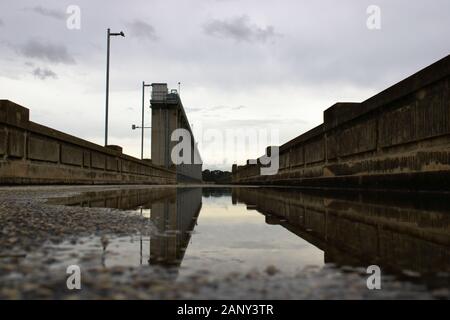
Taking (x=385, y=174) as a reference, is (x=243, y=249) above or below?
below

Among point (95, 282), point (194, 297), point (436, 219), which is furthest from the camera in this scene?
point (436, 219)

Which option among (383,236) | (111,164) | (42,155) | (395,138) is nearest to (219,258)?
(383,236)

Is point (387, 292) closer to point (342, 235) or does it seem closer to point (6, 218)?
point (342, 235)

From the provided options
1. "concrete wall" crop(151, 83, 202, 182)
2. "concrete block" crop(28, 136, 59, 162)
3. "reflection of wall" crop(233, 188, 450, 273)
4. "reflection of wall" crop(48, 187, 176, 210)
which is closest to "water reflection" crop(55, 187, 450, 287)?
"reflection of wall" crop(233, 188, 450, 273)

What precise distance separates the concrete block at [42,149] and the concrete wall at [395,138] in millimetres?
8785

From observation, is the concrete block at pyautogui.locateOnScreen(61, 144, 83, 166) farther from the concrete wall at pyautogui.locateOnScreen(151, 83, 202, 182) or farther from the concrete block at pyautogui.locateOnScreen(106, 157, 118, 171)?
the concrete wall at pyautogui.locateOnScreen(151, 83, 202, 182)

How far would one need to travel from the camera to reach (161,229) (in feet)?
12.8

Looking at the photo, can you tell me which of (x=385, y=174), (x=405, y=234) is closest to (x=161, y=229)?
(x=405, y=234)

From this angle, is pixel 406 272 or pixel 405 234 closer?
pixel 406 272

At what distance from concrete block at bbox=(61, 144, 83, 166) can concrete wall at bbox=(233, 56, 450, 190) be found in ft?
29.0

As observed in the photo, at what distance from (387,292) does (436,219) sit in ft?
10.7

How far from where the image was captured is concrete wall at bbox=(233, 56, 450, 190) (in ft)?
26.3

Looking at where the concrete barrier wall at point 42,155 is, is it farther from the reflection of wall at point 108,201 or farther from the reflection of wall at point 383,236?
the reflection of wall at point 383,236

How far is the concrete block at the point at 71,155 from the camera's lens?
53.5 ft
